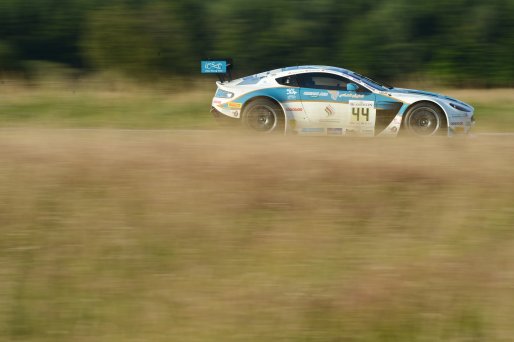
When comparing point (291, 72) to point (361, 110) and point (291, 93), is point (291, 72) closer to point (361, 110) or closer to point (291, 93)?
point (291, 93)

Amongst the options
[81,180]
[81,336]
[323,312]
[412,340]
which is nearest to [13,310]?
[81,336]

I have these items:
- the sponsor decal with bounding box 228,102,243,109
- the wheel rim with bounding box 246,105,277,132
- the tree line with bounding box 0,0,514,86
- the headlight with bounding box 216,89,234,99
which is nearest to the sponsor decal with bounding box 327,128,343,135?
the wheel rim with bounding box 246,105,277,132

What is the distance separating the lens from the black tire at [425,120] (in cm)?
1173

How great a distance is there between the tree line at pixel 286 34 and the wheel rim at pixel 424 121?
8016mm

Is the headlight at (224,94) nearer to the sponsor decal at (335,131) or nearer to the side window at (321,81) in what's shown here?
the side window at (321,81)

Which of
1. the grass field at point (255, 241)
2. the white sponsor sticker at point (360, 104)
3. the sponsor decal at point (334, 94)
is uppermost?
the sponsor decal at point (334, 94)

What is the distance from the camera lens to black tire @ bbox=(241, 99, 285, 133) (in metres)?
12.0

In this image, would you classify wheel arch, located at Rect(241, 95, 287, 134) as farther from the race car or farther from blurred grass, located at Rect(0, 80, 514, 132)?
blurred grass, located at Rect(0, 80, 514, 132)

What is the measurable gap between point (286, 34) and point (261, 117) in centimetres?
804

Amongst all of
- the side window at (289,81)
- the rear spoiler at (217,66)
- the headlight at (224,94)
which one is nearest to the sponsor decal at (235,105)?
the headlight at (224,94)

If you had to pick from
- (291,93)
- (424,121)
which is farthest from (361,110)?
(291,93)

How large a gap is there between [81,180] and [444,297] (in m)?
3.86

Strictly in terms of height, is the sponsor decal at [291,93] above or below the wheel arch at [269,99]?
above

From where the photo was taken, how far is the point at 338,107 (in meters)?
11.9
